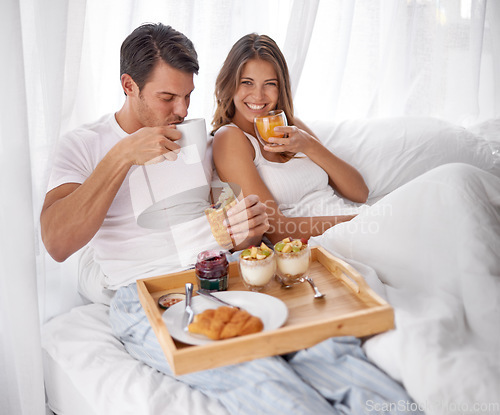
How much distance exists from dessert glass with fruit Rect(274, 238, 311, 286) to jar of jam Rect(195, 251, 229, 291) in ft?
0.44

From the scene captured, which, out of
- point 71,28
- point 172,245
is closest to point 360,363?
point 172,245

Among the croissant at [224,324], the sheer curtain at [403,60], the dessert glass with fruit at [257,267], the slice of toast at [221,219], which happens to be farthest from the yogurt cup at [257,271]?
the sheer curtain at [403,60]

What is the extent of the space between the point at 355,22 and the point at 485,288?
1.63m

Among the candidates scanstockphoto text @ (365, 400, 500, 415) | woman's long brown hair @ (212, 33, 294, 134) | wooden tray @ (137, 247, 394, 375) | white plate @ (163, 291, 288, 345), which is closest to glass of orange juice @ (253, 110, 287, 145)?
woman's long brown hair @ (212, 33, 294, 134)

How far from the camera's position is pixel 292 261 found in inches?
45.3

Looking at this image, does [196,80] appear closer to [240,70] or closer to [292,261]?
[240,70]

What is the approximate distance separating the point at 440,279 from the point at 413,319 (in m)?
0.20

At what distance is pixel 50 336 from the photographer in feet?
4.52

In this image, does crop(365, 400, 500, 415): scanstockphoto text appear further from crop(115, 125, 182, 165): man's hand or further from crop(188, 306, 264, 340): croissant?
crop(115, 125, 182, 165): man's hand

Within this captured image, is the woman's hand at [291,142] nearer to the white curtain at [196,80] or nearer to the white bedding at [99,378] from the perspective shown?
the white curtain at [196,80]

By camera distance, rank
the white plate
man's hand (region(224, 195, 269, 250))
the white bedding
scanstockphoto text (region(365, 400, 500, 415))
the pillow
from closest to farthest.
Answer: scanstockphoto text (region(365, 400, 500, 415)) < the white plate < the white bedding < man's hand (region(224, 195, 269, 250)) < the pillow

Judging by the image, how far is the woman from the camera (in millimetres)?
1670

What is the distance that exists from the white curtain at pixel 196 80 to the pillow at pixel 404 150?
0.34m

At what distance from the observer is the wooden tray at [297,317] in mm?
903
